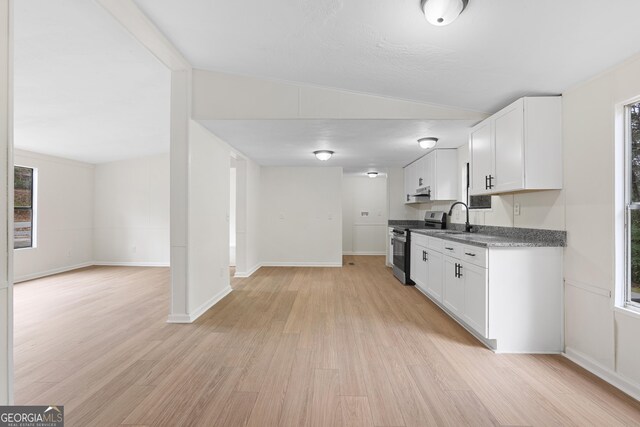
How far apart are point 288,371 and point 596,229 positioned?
2.51 meters

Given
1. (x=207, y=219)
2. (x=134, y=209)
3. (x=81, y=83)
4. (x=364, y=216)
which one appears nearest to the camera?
(x=81, y=83)

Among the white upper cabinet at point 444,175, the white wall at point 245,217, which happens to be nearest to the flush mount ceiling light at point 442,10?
the white upper cabinet at point 444,175

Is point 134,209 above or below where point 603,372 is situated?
above

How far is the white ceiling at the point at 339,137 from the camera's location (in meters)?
3.55

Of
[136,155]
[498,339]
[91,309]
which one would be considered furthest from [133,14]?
[136,155]

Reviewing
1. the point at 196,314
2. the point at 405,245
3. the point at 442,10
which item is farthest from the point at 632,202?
the point at 196,314

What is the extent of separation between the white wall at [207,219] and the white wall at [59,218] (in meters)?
3.79

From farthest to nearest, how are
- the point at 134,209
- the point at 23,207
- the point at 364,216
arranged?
the point at 364,216, the point at 134,209, the point at 23,207

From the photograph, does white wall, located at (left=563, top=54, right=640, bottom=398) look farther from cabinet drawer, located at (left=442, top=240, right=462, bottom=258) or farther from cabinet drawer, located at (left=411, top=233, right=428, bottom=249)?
cabinet drawer, located at (left=411, top=233, right=428, bottom=249)

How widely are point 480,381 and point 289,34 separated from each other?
2938 mm

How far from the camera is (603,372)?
7.18ft

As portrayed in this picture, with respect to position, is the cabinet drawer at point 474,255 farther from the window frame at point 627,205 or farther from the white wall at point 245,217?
the white wall at point 245,217

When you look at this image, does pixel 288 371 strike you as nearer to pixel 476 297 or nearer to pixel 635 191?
pixel 476 297

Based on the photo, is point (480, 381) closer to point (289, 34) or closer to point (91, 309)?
point (289, 34)
